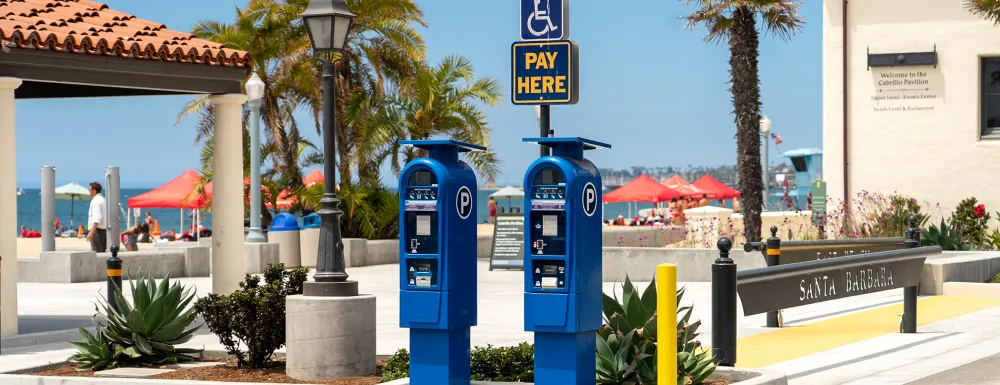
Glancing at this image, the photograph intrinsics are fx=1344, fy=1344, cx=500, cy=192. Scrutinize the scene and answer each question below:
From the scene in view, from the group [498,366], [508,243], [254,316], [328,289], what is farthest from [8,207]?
[508,243]

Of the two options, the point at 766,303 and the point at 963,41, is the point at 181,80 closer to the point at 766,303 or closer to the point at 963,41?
the point at 766,303

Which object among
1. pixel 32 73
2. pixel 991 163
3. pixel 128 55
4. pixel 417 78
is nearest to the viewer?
pixel 32 73

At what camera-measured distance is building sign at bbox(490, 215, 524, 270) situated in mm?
26469

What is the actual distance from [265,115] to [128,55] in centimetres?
1911

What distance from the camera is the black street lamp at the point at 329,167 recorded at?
1055 centimetres

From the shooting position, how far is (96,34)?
584 inches

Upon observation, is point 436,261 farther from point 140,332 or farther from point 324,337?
point 140,332

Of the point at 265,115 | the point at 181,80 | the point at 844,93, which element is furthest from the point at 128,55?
the point at 265,115

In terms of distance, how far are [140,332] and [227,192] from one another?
5.31 meters

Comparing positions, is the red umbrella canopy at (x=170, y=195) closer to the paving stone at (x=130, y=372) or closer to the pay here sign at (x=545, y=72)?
the paving stone at (x=130, y=372)

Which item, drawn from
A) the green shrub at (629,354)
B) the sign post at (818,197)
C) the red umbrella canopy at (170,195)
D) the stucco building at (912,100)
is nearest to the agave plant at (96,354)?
the green shrub at (629,354)

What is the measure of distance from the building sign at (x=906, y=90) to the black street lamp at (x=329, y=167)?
57.3 feet

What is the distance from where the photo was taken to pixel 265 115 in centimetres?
3381

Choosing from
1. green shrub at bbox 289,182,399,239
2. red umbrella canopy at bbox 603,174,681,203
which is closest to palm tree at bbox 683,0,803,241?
green shrub at bbox 289,182,399,239
